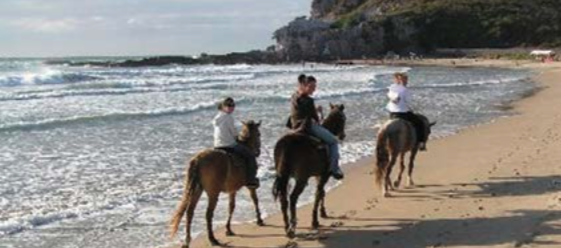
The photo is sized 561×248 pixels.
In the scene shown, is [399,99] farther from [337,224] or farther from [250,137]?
[250,137]

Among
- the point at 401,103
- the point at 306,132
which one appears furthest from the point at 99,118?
the point at 306,132

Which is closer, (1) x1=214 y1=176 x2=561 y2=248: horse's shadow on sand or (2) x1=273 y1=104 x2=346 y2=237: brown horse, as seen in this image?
(1) x1=214 y1=176 x2=561 y2=248: horse's shadow on sand

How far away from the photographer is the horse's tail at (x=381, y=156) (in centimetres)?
1401

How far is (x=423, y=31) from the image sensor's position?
495 ft

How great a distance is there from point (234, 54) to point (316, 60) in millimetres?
21612

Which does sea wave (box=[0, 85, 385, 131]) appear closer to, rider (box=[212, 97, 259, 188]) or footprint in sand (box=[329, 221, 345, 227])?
rider (box=[212, 97, 259, 188])

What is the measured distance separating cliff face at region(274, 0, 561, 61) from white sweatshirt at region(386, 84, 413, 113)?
127515mm

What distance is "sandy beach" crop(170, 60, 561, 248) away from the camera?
10.7 metres

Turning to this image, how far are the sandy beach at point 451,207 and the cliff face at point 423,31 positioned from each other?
125 metres

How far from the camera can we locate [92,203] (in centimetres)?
1368

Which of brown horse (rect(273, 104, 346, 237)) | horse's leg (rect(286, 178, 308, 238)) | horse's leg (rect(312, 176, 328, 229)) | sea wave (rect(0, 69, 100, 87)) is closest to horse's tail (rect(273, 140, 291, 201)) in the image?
brown horse (rect(273, 104, 346, 237))

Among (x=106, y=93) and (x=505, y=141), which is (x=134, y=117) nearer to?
(x=505, y=141)

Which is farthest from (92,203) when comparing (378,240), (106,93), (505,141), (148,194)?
(106,93)

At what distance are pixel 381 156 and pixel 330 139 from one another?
105 inches
